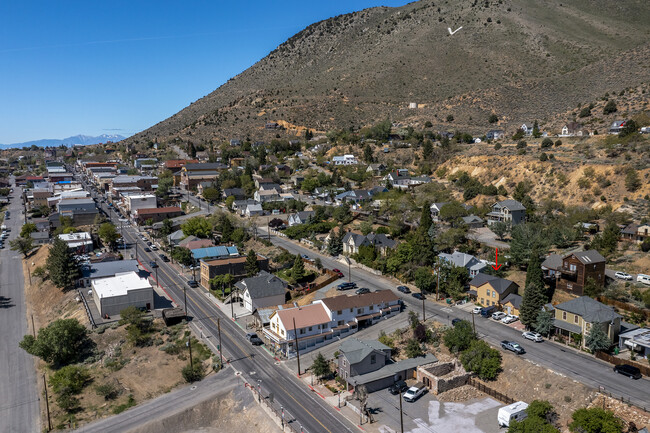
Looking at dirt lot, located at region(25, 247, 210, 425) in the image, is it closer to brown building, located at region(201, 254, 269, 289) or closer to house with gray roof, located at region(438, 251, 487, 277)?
brown building, located at region(201, 254, 269, 289)

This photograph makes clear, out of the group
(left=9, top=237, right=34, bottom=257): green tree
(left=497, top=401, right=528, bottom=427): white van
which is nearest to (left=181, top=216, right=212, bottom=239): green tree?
(left=9, top=237, right=34, bottom=257): green tree

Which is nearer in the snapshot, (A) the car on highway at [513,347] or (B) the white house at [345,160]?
(A) the car on highway at [513,347]

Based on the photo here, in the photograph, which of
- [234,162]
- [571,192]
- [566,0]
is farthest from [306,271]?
[566,0]

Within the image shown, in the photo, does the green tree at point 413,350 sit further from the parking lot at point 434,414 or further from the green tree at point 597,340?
the green tree at point 597,340

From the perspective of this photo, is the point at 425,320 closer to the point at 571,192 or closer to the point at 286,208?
the point at 571,192

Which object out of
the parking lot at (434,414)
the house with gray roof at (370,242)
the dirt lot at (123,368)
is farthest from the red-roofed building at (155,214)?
the parking lot at (434,414)

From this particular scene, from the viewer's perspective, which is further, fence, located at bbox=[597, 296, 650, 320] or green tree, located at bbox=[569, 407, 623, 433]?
fence, located at bbox=[597, 296, 650, 320]
